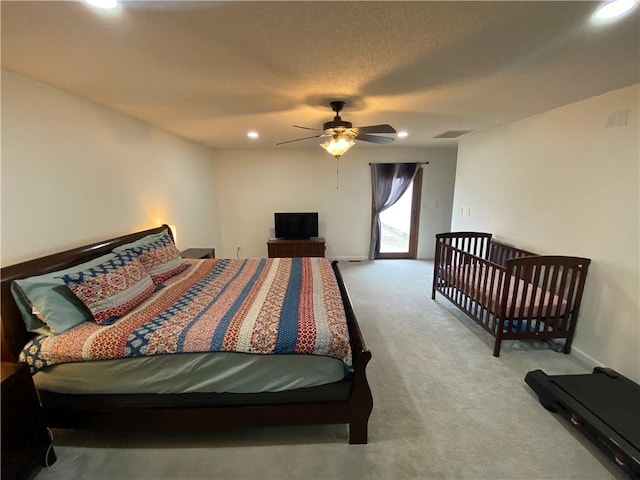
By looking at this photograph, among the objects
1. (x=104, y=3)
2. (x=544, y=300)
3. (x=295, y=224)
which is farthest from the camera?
(x=295, y=224)

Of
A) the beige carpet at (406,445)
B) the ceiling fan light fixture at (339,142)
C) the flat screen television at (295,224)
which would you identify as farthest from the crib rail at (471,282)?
the flat screen television at (295,224)

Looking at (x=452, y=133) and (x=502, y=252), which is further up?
(x=452, y=133)

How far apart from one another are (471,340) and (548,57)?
2458 mm

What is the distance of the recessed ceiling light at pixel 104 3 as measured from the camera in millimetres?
1117

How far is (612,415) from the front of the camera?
175 cm

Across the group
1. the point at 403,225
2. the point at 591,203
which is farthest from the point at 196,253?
the point at 591,203

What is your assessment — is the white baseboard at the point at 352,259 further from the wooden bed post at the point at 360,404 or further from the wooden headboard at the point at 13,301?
the wooden headboard at the point at 13,301

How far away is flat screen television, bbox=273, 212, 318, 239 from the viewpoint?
5.53m

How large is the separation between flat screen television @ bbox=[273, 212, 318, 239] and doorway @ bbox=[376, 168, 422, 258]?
58.5 inches

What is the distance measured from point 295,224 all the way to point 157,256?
3.07 metres

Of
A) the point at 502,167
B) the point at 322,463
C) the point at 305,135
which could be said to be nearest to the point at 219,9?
the point at 322,463

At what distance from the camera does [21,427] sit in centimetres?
147

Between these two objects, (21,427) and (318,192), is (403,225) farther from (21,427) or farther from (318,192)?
(21,427)

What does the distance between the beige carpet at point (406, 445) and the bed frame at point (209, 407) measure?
0.15 meters
